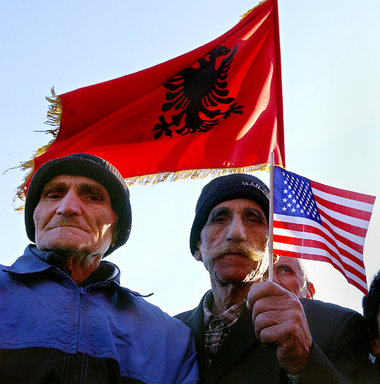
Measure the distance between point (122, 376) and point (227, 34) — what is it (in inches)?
147

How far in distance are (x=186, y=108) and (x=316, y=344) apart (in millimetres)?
2934

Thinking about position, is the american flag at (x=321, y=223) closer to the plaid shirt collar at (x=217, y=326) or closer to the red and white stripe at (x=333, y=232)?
the red and white stripe at (x=333, y=232)

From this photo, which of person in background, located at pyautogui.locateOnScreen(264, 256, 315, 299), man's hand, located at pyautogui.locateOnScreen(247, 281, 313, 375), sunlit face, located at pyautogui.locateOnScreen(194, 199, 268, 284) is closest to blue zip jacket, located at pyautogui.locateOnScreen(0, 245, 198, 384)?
sunlit face, located at pyautogui.locateOnScreen(194, 199, 268, 284)

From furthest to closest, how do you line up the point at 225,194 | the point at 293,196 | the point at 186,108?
the point at 186,108
the point at 225,194
the point at 293,196

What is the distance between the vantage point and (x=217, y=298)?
4.70 metres

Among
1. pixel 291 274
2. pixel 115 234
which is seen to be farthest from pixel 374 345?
pixel 291 274

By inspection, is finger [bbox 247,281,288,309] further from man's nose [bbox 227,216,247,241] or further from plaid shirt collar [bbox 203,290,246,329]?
man's nose [bbox 227,216,247,241]

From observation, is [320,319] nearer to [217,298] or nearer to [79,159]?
[217,298]

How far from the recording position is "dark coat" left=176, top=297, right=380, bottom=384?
11.6 feet

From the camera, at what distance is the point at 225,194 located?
4.91 metres

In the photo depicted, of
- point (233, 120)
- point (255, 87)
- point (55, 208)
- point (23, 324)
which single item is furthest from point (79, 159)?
point (255, 87)

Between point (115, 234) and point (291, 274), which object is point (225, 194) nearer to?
point (115, 234)

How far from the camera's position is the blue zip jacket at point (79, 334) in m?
3.26

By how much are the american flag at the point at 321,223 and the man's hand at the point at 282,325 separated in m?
0.54
